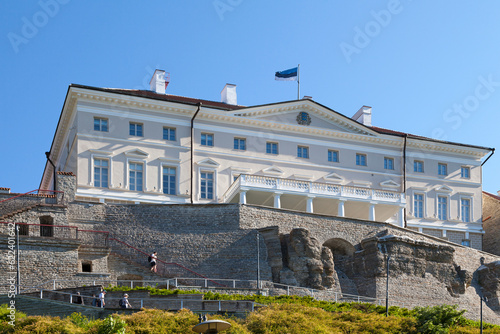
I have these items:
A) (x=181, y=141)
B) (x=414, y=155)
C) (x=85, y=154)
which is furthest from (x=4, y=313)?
(x=414, y=155)

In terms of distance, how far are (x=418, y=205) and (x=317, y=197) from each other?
35.3 ft

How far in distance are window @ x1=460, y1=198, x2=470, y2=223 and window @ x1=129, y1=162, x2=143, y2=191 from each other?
24.4m

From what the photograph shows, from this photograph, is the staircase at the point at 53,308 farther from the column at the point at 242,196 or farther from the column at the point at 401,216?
the column at the point at 401,216

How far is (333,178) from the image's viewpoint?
198 ft

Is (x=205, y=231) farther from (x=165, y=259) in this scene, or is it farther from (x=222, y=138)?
(x=222, y=138)

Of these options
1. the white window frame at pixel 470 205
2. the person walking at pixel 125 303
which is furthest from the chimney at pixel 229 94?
the person walking at pixel 125 303

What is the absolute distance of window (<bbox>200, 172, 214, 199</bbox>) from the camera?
56031 millimetres

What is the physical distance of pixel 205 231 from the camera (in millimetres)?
48562

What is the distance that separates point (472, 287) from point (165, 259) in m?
19.6

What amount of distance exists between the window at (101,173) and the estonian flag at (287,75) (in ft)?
50.0

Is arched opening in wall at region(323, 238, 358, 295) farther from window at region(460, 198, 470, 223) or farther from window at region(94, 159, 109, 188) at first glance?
window at region(460, 198, 470, 223)

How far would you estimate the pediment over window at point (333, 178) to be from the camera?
6003 cm

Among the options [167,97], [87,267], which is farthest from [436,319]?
[167,97]

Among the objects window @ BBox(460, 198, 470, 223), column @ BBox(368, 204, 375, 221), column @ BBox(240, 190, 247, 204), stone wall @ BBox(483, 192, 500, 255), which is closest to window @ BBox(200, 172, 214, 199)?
column @ BBox(240, 190, 247, 204)
